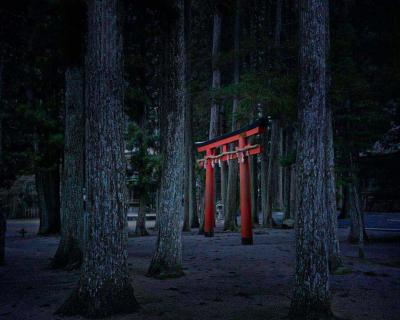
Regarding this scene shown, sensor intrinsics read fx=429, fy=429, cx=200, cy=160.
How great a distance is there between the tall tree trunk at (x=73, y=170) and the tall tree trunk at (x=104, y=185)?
4247 mm

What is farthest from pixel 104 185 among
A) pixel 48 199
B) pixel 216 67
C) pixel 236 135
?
pixel 48 199

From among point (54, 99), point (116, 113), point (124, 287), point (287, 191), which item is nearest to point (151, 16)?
point (116, 113)

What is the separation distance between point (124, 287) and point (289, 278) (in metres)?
4.14

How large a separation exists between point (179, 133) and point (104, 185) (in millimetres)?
3375

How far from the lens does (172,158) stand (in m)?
9.16

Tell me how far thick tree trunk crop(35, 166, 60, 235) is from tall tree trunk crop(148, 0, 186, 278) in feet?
46.1

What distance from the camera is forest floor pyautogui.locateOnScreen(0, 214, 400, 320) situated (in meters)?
6.41

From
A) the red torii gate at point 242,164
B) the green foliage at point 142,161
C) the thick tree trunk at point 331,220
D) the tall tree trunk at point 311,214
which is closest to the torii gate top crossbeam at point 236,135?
the red torii gate at point 242,164

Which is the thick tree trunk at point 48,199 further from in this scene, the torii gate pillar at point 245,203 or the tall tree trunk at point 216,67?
the torii gate pillar at point 245,203

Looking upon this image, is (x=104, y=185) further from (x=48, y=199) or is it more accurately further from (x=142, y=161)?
(x=48, y=199)

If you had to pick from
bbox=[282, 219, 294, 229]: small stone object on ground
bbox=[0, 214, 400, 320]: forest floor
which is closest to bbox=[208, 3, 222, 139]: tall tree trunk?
bbox=[282, 219, 294, 229]: small stone object on ground

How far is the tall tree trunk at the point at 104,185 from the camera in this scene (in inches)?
243

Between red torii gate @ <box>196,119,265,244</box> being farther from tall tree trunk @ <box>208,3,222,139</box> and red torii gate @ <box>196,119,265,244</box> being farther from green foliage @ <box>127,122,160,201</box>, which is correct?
tall tree trunk @ <box>208,3,222,139</box>

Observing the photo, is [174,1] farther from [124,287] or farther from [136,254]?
[136,254]
